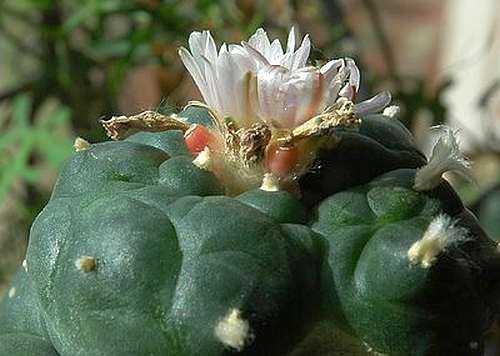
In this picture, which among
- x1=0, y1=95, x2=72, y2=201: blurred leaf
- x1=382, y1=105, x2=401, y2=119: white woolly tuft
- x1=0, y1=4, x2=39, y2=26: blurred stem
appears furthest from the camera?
x1=0, y1=4, x2=39, y2=26: blurred stem

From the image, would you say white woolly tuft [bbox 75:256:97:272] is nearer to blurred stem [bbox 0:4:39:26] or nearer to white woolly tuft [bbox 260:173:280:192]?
white woolly tuft [bbox 260:173:280:192]

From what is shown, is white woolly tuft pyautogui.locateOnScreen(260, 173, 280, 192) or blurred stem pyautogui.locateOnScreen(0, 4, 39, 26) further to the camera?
blurred stem pyautogui.locateOnScreen(0, 4, 39, 26)

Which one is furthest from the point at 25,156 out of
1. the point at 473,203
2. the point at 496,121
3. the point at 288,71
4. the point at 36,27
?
the point at 496,121

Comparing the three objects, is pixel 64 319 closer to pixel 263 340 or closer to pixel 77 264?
pixel 77 264

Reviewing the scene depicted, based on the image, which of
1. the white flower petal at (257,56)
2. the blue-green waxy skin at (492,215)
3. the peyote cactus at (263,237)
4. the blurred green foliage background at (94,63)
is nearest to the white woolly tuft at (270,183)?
the peyote cactus at (263,237)

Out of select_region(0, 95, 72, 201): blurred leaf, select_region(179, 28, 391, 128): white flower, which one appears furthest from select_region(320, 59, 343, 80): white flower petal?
select_region(0, 95, 72, 201): blurred leaf

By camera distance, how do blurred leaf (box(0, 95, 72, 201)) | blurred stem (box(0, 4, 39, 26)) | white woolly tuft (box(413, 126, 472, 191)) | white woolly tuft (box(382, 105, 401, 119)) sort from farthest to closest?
blurred stem (box(0, 4, 39, 26)) → blurred leaf (box(0, 95, 72, 201)) → white woolly tuft (box(382, 105, 401, 119)) → white woolly tuft (box(413, 126, 472, 191))

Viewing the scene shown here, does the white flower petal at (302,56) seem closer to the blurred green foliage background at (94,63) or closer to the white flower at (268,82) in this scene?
the white flower at (268,82)

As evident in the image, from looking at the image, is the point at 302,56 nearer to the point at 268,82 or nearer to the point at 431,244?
the point at 268,82
